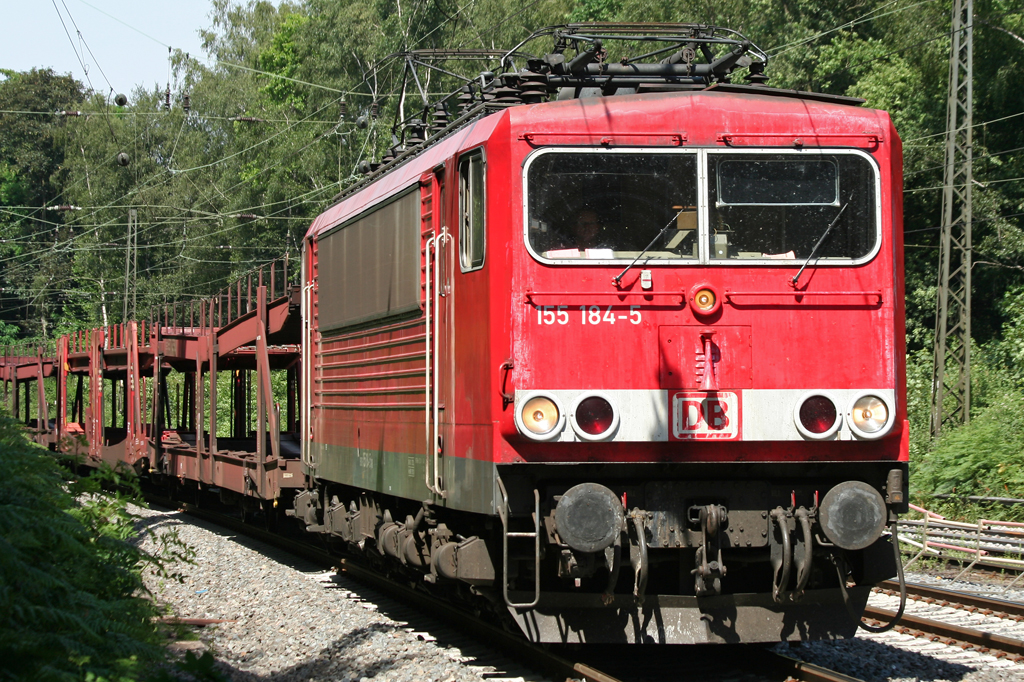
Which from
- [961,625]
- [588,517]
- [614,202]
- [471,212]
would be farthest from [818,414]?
[961,625]

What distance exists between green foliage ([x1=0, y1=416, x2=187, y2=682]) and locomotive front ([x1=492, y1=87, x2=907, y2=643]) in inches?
81.7

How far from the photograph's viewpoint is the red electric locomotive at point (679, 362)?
6.41 metres

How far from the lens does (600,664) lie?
7355mm

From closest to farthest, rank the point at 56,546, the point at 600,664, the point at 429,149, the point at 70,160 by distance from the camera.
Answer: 1. the point at 56,546
2. the point at 600,664
3. the point at 429,149
4. the point at 70,160

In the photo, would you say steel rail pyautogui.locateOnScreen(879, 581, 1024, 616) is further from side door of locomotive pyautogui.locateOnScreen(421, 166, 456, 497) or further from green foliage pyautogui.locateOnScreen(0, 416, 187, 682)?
green foliage pyautogui.locateOnScreen(0, 416, 187, 682)

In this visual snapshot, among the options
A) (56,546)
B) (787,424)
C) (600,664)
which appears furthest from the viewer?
(600,664)

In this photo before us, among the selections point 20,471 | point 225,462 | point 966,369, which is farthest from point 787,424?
point 966,369

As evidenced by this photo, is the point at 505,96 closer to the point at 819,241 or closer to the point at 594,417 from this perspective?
the point at 819,241

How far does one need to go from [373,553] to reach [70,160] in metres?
53.4

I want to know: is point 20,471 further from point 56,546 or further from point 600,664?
point 600,664

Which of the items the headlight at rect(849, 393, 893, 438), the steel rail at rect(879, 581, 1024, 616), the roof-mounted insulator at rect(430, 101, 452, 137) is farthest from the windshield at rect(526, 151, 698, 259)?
the steel rail at rect(879, 581, 1024, 616)

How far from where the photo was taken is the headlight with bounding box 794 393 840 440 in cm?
644

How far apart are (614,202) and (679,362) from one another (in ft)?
3.35

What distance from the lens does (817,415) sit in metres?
6.47
